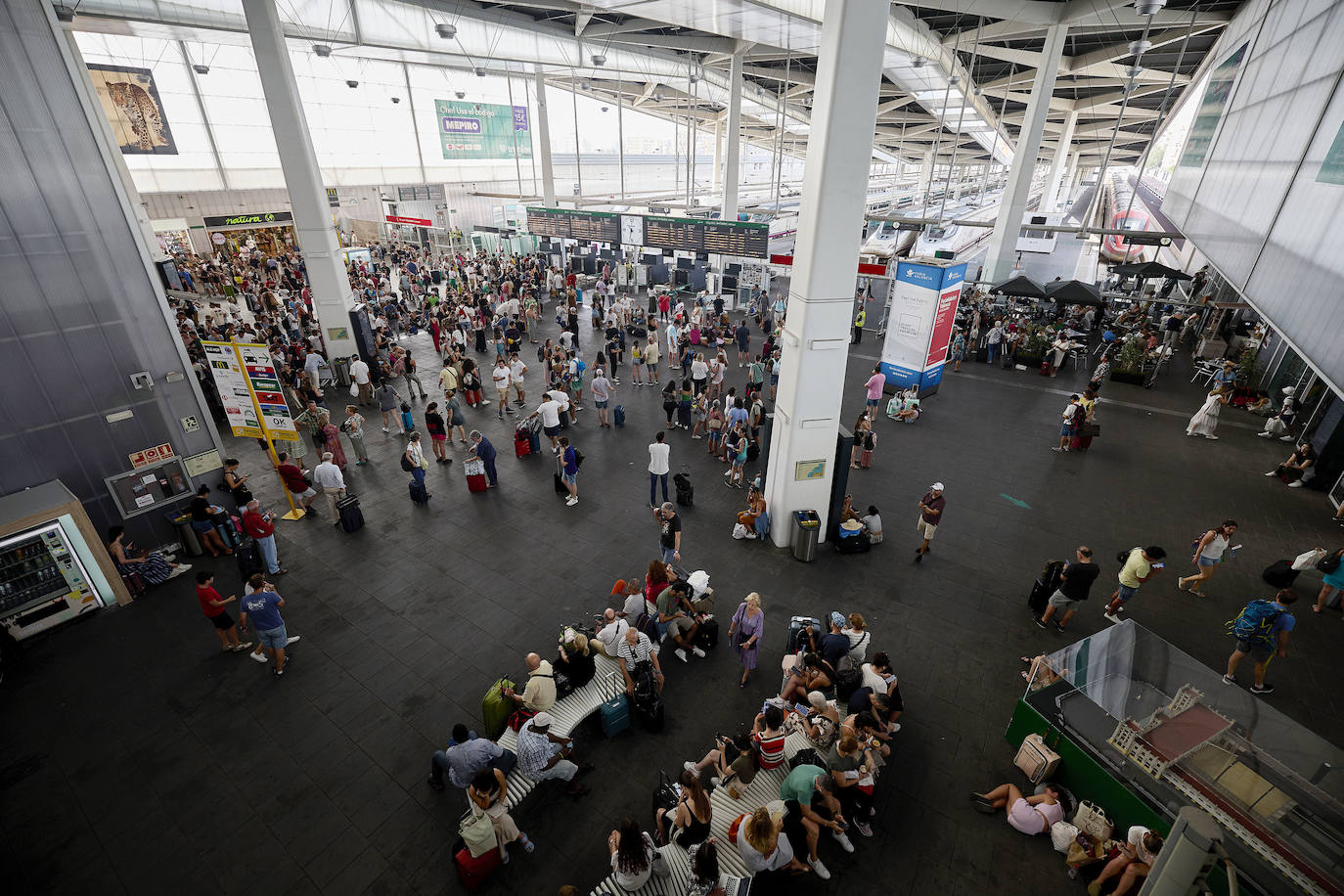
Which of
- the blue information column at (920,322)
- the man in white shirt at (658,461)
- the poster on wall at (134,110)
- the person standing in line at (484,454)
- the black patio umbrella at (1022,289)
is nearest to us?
the man in white shirt at (658,461)

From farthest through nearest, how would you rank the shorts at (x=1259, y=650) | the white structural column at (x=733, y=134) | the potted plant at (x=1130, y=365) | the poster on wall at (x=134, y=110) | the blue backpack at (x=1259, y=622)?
1. the white structural column at (x=733, y=134)
2. the poster on wall at (x=134, y=110)
3. the potted plant at (x=1130, y=365)
4. the shorts at (x=1259, y=650)
5. the blue backpack at (x=1259, y=622)

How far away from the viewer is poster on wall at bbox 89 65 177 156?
70.8 ft

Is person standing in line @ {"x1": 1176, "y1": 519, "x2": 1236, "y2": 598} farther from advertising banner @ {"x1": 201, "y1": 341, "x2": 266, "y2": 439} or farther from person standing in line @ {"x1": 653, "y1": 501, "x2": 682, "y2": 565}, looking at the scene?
advertising banner @ {"x1": 201, "y1": 341, "x2": 266, "y2": 439}

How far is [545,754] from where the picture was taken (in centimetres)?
494

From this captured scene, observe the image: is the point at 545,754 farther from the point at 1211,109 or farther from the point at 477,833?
the point at 1211,109

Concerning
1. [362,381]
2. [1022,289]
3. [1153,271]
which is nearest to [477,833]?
[362,381]

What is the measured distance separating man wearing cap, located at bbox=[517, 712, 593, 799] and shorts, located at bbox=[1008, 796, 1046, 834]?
392cm

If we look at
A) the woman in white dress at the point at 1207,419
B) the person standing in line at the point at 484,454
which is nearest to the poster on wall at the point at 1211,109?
the woman in white dress at the point at 1207,419

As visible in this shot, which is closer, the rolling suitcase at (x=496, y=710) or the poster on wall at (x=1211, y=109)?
the rolling suitcase at (x=496, y=710)

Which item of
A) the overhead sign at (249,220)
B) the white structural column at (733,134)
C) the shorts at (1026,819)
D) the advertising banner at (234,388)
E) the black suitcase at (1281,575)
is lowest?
the shorts at (1026,819)

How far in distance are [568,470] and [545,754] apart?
551cm

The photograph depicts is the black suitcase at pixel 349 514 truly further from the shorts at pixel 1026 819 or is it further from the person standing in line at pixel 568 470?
the shorts at pixel 1026 819

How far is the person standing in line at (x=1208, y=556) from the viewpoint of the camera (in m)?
7.59

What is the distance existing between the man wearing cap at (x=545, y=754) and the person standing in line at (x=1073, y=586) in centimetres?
616
